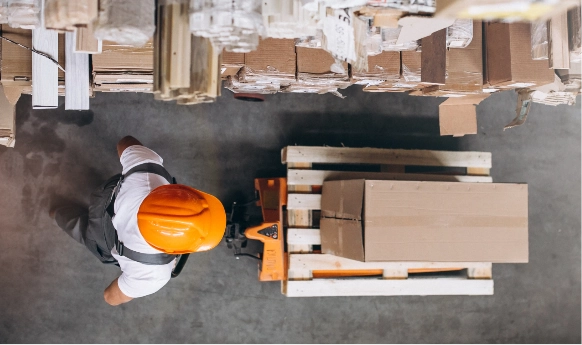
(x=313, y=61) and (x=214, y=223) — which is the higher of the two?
(x=313, y=61)

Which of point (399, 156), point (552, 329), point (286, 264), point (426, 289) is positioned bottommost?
point (552, 329)

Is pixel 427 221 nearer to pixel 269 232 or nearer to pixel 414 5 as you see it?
pixel 269 232

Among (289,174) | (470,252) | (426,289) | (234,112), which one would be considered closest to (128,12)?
(289,174)

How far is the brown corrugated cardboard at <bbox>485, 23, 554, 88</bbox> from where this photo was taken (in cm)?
→ 267

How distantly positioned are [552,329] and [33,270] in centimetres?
478

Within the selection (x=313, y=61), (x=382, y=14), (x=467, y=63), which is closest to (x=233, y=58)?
(x=313, y=61)

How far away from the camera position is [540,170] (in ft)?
13.8

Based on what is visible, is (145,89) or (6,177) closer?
(145,89)

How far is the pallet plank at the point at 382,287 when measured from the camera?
11.2ft

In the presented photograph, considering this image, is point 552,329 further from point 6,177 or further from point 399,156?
point 6,177

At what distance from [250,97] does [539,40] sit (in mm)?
2156

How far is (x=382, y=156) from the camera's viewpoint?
141 inches

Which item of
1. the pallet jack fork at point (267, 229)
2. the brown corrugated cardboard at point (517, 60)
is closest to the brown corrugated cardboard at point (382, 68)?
the brown corrugated cardboard at point (517, 60)

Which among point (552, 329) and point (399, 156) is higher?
point (399, 156)
